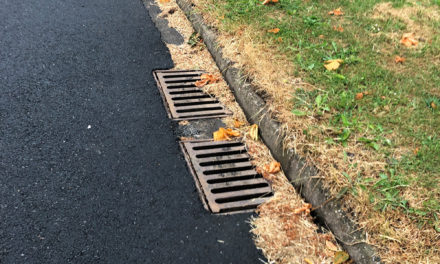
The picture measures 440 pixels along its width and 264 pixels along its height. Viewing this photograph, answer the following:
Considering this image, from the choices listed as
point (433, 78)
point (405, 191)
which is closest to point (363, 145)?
point (405, 191)

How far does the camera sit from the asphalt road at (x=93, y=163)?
7.32 feet

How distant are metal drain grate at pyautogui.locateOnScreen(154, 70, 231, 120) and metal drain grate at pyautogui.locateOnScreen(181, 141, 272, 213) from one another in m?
0.40

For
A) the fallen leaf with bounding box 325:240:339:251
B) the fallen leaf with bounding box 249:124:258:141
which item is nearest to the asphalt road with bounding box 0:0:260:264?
the fallen leaf with bounding box 325:240:339:251

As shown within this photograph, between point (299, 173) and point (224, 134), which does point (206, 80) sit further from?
point (299, 173)

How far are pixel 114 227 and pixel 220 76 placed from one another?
79.4 inches

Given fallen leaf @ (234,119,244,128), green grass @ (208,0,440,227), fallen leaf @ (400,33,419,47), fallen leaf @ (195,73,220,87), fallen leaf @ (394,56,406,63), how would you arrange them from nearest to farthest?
green grass @ (208,0,440,227), fallen leaf @ (234,119,244,128), fallen leaf @ (394,56,406,63), fallen leaf @ (195,73,220,87), fallen leaf @ (400,33,419,47)

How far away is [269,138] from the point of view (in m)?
3.02

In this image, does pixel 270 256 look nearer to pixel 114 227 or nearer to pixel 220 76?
pixel 114 227

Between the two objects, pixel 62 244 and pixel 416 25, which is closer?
pixel 62 244

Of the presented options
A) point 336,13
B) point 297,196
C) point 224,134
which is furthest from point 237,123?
point 336,13

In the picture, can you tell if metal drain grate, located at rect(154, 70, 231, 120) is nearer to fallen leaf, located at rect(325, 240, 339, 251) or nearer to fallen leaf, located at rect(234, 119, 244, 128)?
fallen leaf, located at rect(234, 119, 244, 128)

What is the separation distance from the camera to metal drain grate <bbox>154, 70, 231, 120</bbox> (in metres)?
3.37

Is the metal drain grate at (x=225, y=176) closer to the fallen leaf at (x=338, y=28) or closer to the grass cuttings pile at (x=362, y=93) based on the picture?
the grass cuttings pile at (x=362, y=93)

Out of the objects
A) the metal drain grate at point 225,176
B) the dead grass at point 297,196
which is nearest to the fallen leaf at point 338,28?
the dead grass at point 297,196
